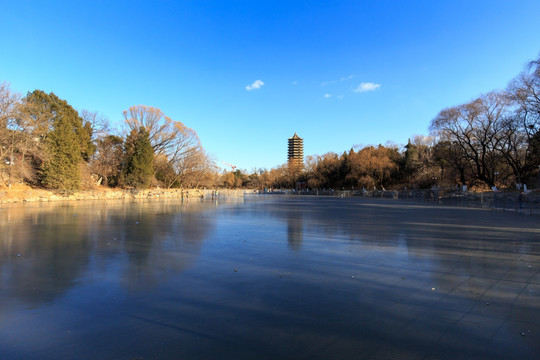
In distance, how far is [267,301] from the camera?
410 cm

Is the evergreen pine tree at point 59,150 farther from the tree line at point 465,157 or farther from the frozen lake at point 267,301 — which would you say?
the tree line at point 465,157

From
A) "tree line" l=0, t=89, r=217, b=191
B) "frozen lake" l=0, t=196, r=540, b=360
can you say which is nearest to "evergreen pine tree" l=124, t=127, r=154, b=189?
"tree line" l=0, t=89, r=217, b=191

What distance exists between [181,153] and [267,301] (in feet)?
165

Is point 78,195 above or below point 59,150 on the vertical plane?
below

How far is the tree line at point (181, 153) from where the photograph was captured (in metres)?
29.6

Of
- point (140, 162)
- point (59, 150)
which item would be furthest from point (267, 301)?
point (140, 162)

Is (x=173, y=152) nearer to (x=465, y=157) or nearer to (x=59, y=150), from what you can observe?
(x=59, y=150)

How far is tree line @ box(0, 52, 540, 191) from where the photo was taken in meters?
29.6

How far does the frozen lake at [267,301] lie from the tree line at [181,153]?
28699mm

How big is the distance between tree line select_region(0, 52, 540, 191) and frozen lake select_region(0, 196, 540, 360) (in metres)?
28.7

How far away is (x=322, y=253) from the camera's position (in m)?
7.13

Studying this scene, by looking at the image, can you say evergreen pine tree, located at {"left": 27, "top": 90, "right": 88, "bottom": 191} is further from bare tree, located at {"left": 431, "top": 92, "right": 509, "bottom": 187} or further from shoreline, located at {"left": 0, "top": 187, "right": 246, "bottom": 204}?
bare tree, located at {"left": 431, "top": 92, "right": 509, "bottom": 187}

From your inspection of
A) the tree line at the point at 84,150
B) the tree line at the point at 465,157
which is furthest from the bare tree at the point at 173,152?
the tree line at the point at 465,157

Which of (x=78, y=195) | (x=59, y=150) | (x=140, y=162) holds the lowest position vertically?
(x=78, y=195)
